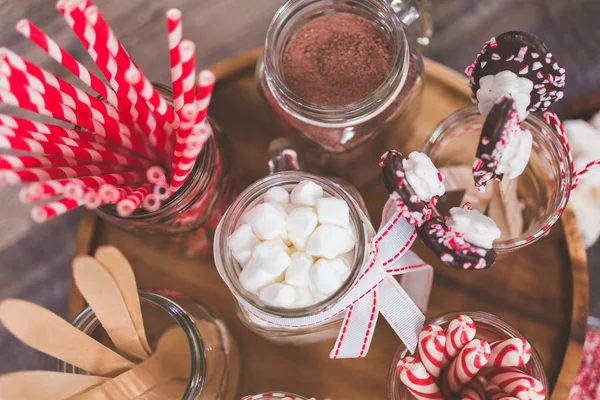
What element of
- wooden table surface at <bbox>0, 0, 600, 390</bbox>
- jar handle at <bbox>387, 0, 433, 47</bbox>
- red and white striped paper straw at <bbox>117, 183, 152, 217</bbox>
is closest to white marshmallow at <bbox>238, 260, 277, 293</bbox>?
red and white striped paper straw at <bbox>117, 183, 152, 217</bbox>

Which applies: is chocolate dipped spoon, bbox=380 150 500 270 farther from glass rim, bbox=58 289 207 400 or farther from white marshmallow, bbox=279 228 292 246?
glass rim, bbox=58 289 207 400

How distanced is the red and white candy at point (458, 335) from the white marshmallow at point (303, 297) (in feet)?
0.43

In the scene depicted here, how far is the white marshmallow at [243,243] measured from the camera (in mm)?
495

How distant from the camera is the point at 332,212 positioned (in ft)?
1.59

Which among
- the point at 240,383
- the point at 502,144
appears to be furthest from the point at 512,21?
the point at 240,383

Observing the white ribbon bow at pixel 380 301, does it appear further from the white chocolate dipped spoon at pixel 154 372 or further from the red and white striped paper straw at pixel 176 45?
the red and white striped paper straw at pixel 176 45

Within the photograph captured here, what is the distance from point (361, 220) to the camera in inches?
20.3

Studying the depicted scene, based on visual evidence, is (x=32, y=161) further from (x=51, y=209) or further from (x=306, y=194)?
(x=306, y=194)

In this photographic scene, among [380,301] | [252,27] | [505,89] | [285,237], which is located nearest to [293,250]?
[285,237]

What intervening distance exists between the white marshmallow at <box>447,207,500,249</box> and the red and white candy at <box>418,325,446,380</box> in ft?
0.34

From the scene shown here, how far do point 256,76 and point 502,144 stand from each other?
13.4 inches

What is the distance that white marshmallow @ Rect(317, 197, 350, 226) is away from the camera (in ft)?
1.59

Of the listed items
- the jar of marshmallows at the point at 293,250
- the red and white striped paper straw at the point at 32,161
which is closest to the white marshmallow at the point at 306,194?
the jar of marshmallows at the point at 293,250

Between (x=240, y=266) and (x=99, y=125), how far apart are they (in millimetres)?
180
